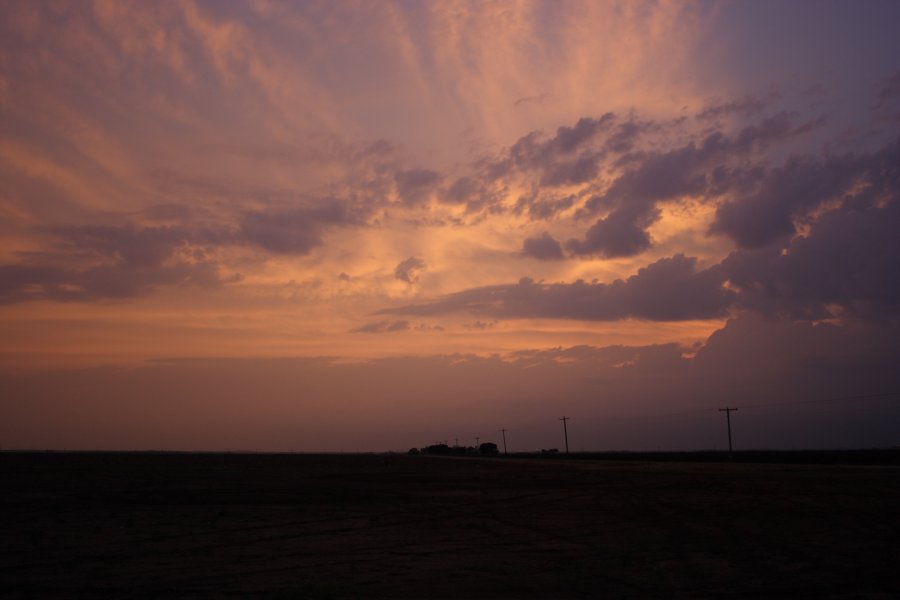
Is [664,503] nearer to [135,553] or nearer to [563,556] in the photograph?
[563,556]

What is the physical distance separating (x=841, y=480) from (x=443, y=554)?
34204mm

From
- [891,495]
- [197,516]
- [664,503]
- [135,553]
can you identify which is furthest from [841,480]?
[135,553]

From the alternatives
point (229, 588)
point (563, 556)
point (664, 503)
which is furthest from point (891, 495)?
point (229, 588)

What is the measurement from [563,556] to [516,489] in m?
22.5

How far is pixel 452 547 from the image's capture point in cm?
1672

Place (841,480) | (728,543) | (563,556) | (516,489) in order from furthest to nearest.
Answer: (841,480) < (516,489) < (728,543) < (563,556)

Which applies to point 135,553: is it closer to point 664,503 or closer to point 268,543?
point 268,543

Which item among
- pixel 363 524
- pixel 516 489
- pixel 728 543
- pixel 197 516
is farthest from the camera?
pixel 516 489

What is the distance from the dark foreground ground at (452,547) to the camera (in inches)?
488

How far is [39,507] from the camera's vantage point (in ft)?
83.0

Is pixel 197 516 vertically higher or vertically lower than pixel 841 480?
higher

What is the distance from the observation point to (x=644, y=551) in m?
16.1

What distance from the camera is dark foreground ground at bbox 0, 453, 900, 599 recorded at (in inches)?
488

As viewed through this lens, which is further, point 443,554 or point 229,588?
point 443,554
